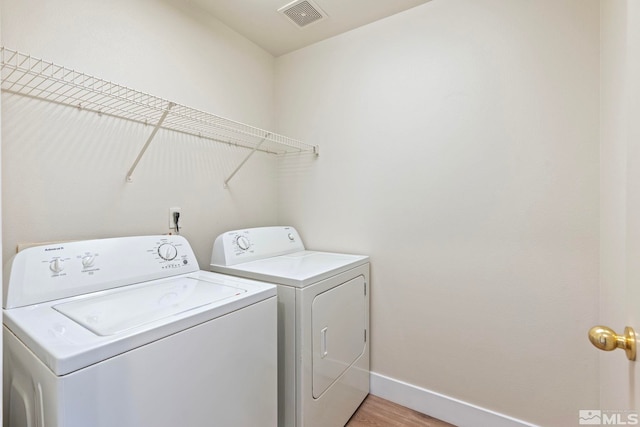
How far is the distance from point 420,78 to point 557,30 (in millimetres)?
661

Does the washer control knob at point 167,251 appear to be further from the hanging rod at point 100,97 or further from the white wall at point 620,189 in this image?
the white wall at point 620,189

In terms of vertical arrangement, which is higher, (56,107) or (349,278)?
(56,107)

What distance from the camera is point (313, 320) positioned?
1.38m

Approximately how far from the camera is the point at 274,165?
241cm

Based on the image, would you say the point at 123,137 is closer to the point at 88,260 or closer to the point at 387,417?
the point at 88,260

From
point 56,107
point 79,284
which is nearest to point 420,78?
point 56,107

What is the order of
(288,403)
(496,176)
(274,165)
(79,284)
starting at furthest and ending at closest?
(274,165)
(496,176)
(288,403)
(79,284)

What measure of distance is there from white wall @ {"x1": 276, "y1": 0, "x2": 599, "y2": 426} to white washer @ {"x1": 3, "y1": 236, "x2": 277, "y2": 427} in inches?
39.4

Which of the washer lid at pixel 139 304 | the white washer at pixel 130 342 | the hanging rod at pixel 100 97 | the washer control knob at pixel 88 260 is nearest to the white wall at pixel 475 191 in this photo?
the hanging rod at pixel 100 97

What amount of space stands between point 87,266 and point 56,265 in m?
0.09

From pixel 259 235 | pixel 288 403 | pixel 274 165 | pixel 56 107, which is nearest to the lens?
pixel 56 107

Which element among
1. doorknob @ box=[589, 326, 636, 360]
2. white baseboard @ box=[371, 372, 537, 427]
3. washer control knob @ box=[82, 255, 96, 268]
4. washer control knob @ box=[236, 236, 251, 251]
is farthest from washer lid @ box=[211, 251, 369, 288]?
doorknob @ box=[589, 326, 636, 360]

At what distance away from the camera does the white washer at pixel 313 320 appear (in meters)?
1.33

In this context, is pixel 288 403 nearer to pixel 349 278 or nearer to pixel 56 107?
pixel 349 278
